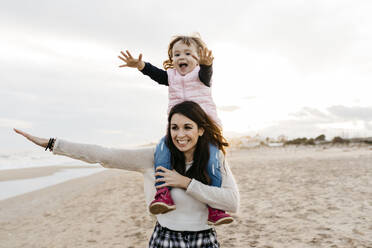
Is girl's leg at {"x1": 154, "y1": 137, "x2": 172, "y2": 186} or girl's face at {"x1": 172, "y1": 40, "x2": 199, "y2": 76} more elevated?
girl's face at {"x1": 172, "y1": 40, "x2": 199, "y2": 76}

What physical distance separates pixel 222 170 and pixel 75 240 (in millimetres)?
5296

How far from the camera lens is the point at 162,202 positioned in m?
2.30

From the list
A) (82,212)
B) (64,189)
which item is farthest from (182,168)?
(64,189)

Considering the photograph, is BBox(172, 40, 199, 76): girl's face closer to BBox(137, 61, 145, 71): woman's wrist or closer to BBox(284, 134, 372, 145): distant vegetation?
BBox(137, 61, 145, 71): woman's wrist

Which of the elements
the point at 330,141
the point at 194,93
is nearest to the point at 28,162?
the point at 194,93

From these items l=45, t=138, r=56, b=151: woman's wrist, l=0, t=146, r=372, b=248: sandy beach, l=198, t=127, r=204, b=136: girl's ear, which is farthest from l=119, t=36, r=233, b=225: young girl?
l=0, t=146, r=372, b=248: sandy beach

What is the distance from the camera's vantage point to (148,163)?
2645 millimetres

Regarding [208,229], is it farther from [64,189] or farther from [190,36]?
[64,189]

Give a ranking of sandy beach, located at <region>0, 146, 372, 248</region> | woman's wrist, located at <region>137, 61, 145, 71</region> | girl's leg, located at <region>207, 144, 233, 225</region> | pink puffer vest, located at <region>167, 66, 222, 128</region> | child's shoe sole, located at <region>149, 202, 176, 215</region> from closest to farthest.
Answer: child's shoe sole, located at <region>149, 202, 176, 215</region>, girl's leg, located at <region>207, 144, 233, 225</region>, pink puffer vest, located at <region>167, 66, 222, 128</region>, woman's wrist, located at <region>137, 61, 145, 71</region>, sandy beach, located at <region>0, 146, 372, 248</region>

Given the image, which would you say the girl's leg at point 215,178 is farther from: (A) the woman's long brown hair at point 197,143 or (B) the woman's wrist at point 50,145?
(B) the woman's wrist at point 50,145

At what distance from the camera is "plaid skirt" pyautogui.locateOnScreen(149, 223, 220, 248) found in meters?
2.48

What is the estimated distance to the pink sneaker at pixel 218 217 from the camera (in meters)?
2.37

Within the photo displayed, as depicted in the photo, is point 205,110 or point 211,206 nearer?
point 211,206

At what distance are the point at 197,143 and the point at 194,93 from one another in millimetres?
533
